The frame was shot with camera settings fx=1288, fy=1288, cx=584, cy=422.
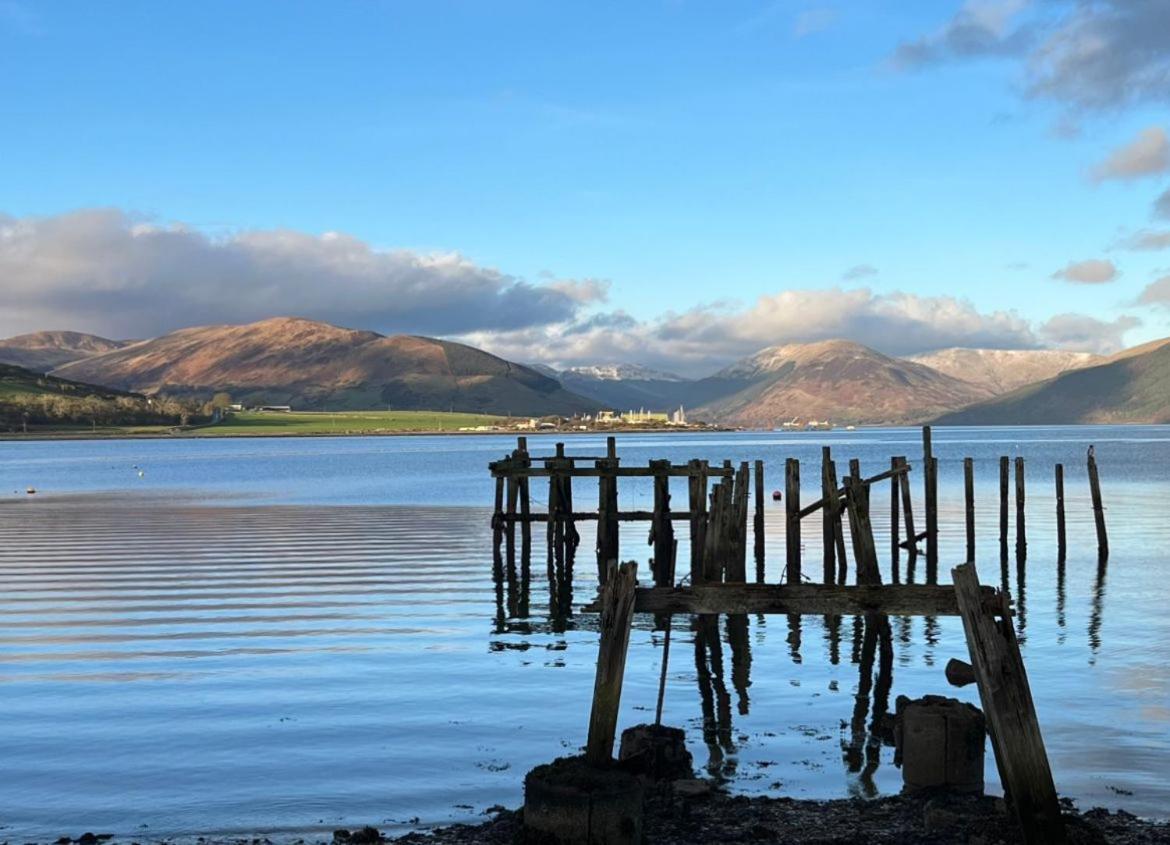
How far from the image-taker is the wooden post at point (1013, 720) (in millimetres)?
9469

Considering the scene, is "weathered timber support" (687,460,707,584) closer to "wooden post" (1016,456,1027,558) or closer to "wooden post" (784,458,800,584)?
"wooden post" (784,458,800,584)

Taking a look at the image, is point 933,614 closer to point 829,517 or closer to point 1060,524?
point 829,517

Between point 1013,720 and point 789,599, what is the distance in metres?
1.98

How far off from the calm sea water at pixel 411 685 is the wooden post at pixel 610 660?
80.7 inches

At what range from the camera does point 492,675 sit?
1777 cm

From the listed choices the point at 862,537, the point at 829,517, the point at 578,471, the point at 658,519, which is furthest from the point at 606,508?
the point at 862,537

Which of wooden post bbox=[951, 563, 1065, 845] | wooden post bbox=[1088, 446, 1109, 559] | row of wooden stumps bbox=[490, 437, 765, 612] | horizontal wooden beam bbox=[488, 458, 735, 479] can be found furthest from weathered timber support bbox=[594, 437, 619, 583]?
wooden post bbox=[951, 563, 1065, 845]

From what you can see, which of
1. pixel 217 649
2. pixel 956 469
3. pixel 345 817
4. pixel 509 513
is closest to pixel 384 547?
pixel 509 513

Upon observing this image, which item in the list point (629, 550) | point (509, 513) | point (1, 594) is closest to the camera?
point (1, 594)

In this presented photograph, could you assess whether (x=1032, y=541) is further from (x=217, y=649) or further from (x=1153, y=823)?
(x=1153, y=823)

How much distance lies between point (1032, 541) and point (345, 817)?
99.9ft

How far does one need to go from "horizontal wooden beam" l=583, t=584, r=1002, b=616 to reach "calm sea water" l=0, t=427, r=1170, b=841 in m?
2.33

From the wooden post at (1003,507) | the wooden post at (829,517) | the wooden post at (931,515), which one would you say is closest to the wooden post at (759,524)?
the wooden post at (829,517)

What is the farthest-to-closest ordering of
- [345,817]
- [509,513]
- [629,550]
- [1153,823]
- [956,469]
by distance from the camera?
[956,469], [629,550], [509,513], [345,817], [1153,823]
